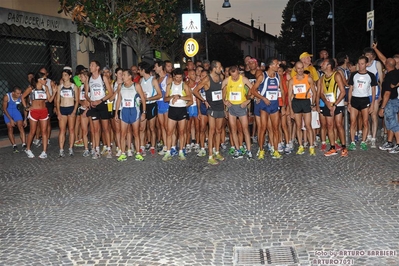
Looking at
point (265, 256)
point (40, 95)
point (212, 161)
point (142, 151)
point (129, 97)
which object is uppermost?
point (40, 95)

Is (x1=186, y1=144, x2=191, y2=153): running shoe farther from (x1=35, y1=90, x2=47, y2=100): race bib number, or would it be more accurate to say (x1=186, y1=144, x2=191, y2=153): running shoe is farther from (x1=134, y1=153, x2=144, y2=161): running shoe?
(x1=35, y1=90, x2=47, y2=100): race bib number

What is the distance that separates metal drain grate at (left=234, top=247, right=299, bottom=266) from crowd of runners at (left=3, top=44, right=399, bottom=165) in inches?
190

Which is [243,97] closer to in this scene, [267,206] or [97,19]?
[267,206]

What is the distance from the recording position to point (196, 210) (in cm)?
643

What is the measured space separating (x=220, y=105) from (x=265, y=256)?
18.1ft

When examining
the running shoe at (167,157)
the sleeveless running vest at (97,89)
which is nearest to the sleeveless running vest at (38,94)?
the sleeveless running vest at (97,89)

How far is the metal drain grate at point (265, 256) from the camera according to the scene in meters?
4.61

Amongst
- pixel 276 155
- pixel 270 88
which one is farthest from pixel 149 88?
pixel 276 155

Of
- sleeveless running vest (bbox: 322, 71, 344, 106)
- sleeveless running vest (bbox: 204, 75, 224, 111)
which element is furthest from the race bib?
sleeveless running vest (bbox: 322, 71, 344, 106)

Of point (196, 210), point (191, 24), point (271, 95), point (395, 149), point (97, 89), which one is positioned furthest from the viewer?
point (191, 24)

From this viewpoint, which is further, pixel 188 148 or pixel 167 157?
pixel 188 148

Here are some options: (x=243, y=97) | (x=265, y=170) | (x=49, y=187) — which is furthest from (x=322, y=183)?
(x=49, y=187)

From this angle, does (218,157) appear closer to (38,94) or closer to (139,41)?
(38,94)

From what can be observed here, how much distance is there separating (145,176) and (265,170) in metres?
2.01
